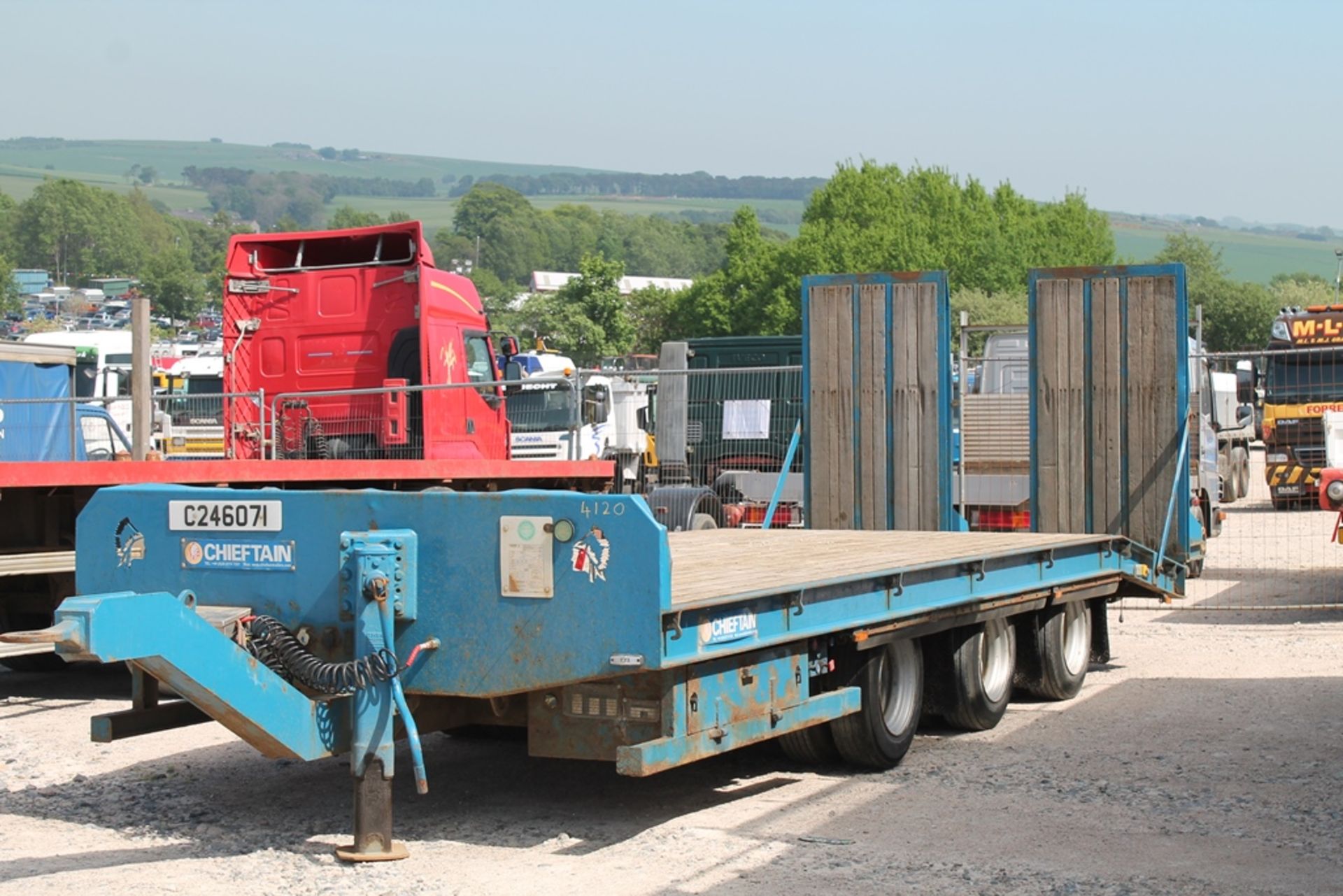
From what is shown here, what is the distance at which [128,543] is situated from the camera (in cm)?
741

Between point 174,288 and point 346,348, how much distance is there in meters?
134

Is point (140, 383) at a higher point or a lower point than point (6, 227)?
lower

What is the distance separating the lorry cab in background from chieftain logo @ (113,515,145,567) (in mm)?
7792

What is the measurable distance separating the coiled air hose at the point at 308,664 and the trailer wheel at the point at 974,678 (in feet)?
12.8

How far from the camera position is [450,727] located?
24.1 ft

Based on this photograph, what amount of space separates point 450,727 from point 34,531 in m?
4.50

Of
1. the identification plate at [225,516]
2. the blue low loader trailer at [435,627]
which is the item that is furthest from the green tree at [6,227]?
the blue low loader trailer at [435,627]

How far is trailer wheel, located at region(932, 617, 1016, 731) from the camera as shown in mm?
9383

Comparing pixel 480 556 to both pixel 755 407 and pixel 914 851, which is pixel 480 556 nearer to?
pixel 914 851

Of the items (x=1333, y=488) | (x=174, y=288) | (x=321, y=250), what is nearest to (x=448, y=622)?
(x=1333, y=488)

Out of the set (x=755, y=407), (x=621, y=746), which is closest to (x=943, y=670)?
(x=621, y=746)

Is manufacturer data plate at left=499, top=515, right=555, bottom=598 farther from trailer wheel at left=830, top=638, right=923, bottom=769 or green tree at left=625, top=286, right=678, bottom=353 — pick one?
green tree at left=625, top=286, right=678, bottom=353

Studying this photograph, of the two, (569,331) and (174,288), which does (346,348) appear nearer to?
(569,331)

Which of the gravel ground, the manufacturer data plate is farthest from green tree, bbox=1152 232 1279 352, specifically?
the manufacturer data plate
